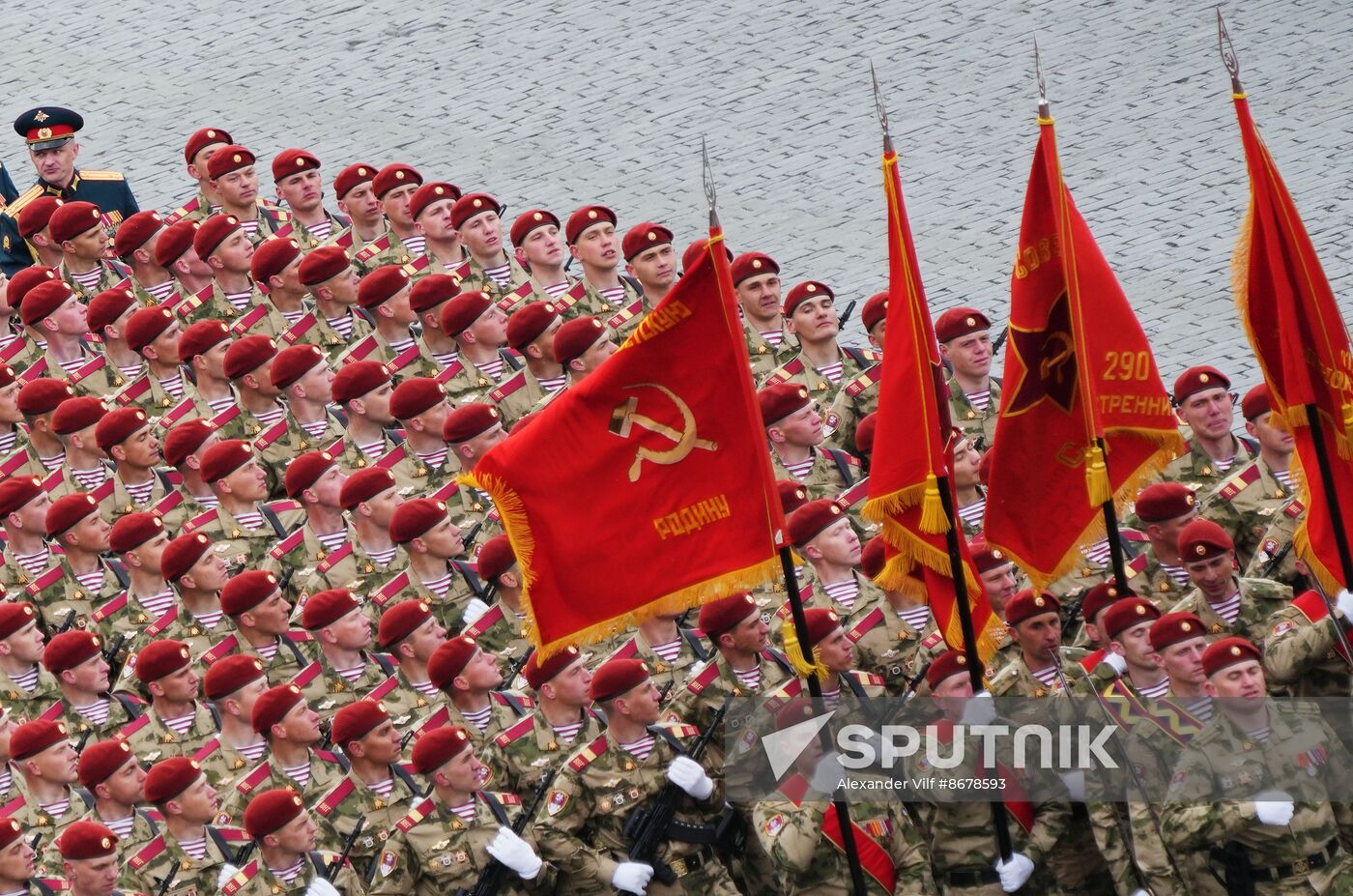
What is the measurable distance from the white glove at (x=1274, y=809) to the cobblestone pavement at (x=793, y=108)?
526 cm

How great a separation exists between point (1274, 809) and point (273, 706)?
13.2 ft

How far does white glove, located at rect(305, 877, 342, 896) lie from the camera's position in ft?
35.7

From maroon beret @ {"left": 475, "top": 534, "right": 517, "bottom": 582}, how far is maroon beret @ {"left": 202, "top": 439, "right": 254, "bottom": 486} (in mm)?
1896

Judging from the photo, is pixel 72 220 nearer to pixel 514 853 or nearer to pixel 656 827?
pixel 514 853

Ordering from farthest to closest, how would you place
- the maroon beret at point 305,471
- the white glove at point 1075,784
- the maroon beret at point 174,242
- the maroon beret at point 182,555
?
the maroon beret at point 174,242 → the maroon beret at point 305,471 → the maroon beret at point 182,555 → the white glove at point 1075,784

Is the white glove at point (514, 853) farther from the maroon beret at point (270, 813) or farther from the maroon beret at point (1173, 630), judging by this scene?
the maroon beret at point (1173, 630)

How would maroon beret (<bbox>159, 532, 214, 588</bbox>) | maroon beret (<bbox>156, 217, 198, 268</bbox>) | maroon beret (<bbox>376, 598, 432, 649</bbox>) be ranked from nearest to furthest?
maroon beret (<bbox>376, 598, 432, 649</bbox>)
maroon beret (<bbox>159, 532, 214, 588</bbox>)
maroon beret (<bbox>156, 217, 198, 268</bbox>)

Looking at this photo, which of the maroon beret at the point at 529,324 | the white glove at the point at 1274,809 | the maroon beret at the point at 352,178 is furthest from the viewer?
the maroon beret at the point at 352,178

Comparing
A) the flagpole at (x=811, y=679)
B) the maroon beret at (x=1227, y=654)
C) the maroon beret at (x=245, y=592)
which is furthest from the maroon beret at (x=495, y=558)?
the maroon beret at (x=1227, y=654)

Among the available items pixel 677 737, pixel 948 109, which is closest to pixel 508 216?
pixel 948 109

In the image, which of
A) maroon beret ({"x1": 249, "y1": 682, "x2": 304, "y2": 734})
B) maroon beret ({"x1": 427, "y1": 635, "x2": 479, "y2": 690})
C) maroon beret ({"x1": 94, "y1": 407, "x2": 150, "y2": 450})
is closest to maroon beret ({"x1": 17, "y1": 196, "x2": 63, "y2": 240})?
maroon beret ({"x1": 94, "y1": 407, "x2": 150, "y2": 450})

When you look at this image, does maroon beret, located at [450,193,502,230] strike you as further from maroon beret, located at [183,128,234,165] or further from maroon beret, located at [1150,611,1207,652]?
maroon beret, located at [1150,611,1207,652]

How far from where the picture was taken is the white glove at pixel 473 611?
40.7ft

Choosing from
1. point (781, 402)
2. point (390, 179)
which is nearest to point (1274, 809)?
point (781, 402)
